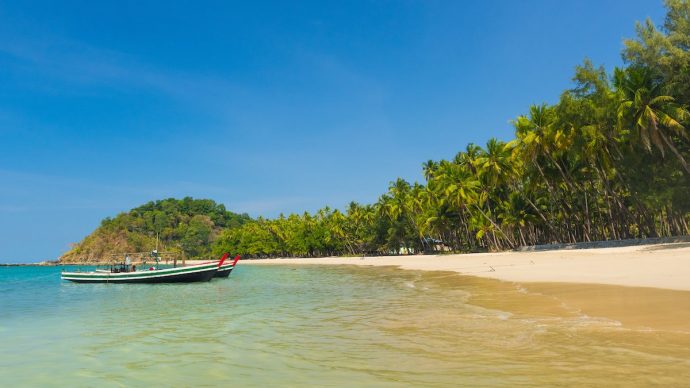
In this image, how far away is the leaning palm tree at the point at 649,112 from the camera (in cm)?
3195

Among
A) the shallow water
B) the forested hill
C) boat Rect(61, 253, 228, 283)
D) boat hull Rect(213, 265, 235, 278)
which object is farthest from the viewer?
the forested hill

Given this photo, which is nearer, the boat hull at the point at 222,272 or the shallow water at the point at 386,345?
the shallow water at the point at 386,345

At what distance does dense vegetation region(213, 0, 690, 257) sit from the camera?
32.9m

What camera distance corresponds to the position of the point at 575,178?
1917 inches

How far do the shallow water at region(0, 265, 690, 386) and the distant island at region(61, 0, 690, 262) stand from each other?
24.8 metres

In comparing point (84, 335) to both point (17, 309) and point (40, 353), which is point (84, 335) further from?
point (17, 309)

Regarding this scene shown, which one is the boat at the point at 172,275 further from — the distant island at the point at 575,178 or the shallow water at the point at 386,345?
the shallow water at the point at 386,345

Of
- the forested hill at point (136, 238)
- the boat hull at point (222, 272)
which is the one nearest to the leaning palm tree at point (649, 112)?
the boat hull at point (222, 272)

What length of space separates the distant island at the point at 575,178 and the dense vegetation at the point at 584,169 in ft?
0.36

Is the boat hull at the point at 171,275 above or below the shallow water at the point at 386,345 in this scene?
above

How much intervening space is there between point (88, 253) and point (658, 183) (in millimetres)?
192940

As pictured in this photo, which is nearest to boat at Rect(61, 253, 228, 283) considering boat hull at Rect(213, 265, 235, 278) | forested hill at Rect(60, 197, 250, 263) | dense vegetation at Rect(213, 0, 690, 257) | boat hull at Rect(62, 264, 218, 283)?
boat hull at Rect(62, 264, 218, 283)

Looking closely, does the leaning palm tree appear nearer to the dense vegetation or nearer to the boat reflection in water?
the dense vegetation

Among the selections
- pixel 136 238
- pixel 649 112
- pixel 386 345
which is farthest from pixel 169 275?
pixel 136 238
